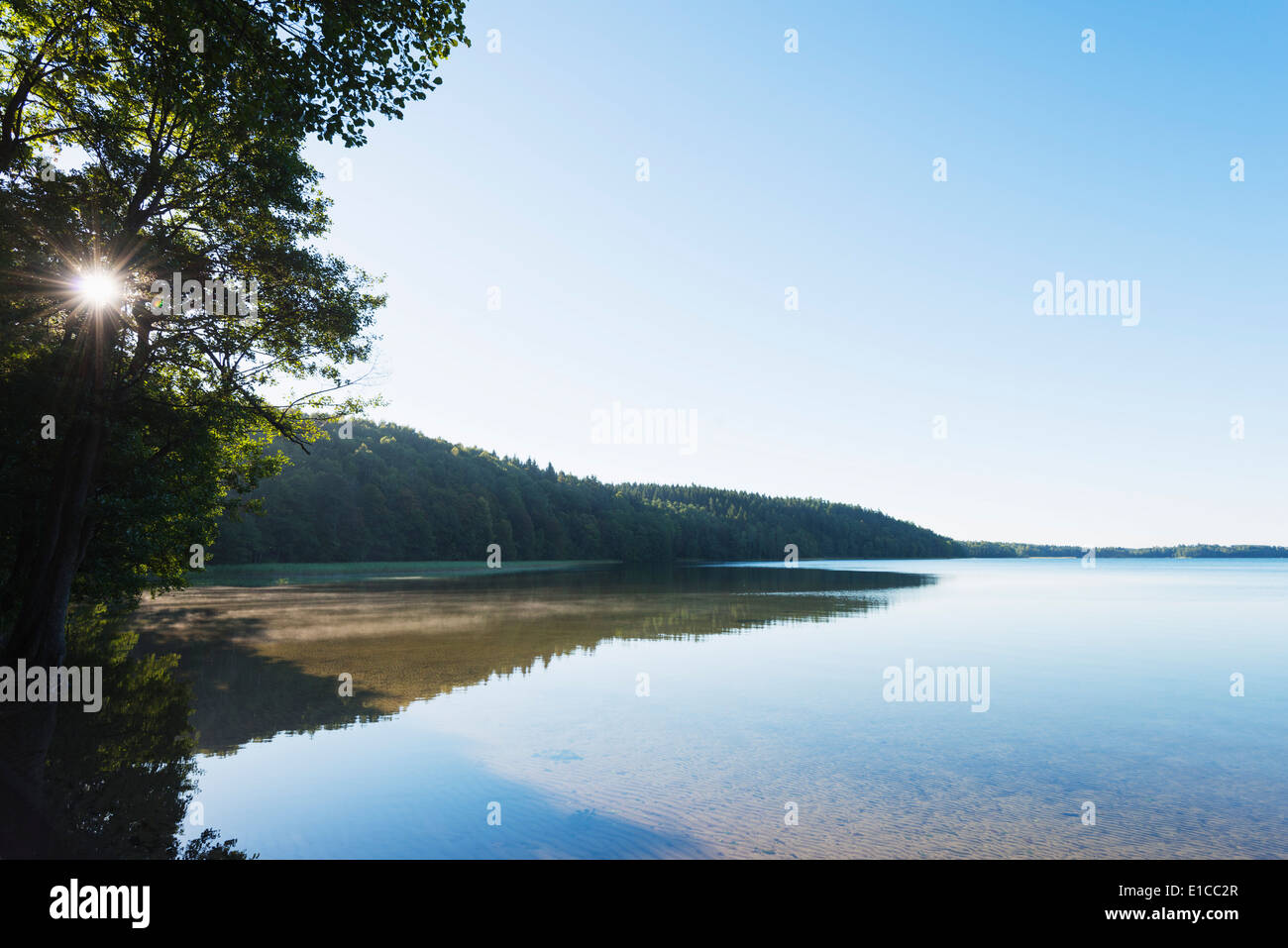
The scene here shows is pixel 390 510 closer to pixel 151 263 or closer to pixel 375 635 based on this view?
pixel 375 635

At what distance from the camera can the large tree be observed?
13695mm

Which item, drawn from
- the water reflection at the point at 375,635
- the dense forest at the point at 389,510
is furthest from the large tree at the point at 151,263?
the dense forest at the point at 389,510

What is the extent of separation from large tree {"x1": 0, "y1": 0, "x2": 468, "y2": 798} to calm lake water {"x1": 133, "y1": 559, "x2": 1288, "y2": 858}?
21.8 feet

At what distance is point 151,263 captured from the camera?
1870 cm

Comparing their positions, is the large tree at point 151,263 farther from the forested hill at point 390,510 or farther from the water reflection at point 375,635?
the forested hill at point 390,510

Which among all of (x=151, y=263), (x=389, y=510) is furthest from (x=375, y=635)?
(x=389, y=510)

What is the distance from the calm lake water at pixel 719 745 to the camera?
9773 millimetres

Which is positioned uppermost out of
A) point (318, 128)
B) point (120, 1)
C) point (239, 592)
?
point (120, 1)

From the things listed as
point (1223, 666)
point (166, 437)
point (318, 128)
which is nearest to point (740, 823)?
point (318, 128)

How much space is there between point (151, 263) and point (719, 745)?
800 inches

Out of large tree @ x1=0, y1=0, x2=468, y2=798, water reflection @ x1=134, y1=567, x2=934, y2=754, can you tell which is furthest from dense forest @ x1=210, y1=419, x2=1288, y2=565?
large tree @ x1=0, y1=0, x2=468, y2=798

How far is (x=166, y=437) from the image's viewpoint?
22.7m
